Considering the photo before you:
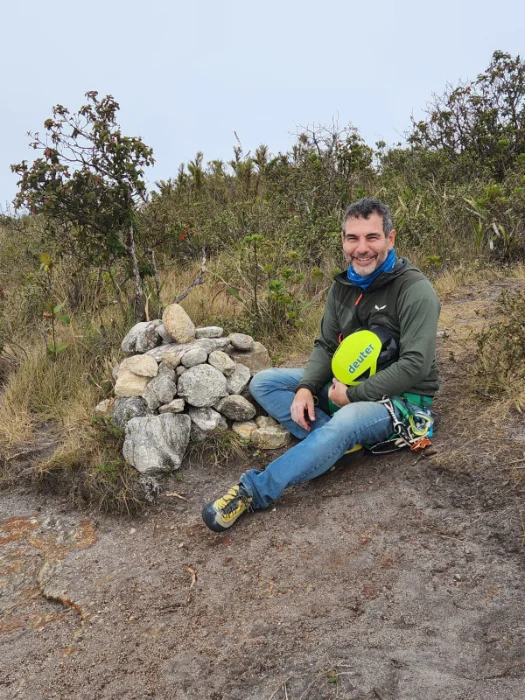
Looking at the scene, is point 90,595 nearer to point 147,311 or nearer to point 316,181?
point 147,311

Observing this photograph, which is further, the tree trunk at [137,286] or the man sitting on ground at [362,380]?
the tree trunk at [137,286]

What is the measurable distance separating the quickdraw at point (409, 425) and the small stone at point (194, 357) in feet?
4.42

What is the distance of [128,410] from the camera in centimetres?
362

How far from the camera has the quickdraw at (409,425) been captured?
9.40ft

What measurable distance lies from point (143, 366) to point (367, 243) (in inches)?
68.6

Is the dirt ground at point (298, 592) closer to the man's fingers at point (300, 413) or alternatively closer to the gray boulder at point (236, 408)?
the man's fingers at point (300, 413)

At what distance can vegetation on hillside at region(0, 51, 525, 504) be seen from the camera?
4.23 m

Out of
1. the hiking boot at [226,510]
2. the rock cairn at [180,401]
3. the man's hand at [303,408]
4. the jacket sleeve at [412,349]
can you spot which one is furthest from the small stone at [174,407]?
the jacket sleeve at [412,349]

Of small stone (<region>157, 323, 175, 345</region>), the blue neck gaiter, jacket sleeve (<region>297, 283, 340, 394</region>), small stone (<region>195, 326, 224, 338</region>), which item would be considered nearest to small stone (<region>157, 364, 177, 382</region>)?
small stone (<region>157, 323, 175, 345</region>)

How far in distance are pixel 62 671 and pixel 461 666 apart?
1510 mm

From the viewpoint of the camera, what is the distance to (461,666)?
5.65ft

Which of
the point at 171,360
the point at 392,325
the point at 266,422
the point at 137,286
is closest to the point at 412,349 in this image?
the point at 392,325

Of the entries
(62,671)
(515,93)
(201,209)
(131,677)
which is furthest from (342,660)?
(515,93)

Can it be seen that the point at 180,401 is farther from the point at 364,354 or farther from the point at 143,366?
the point at 364,354
